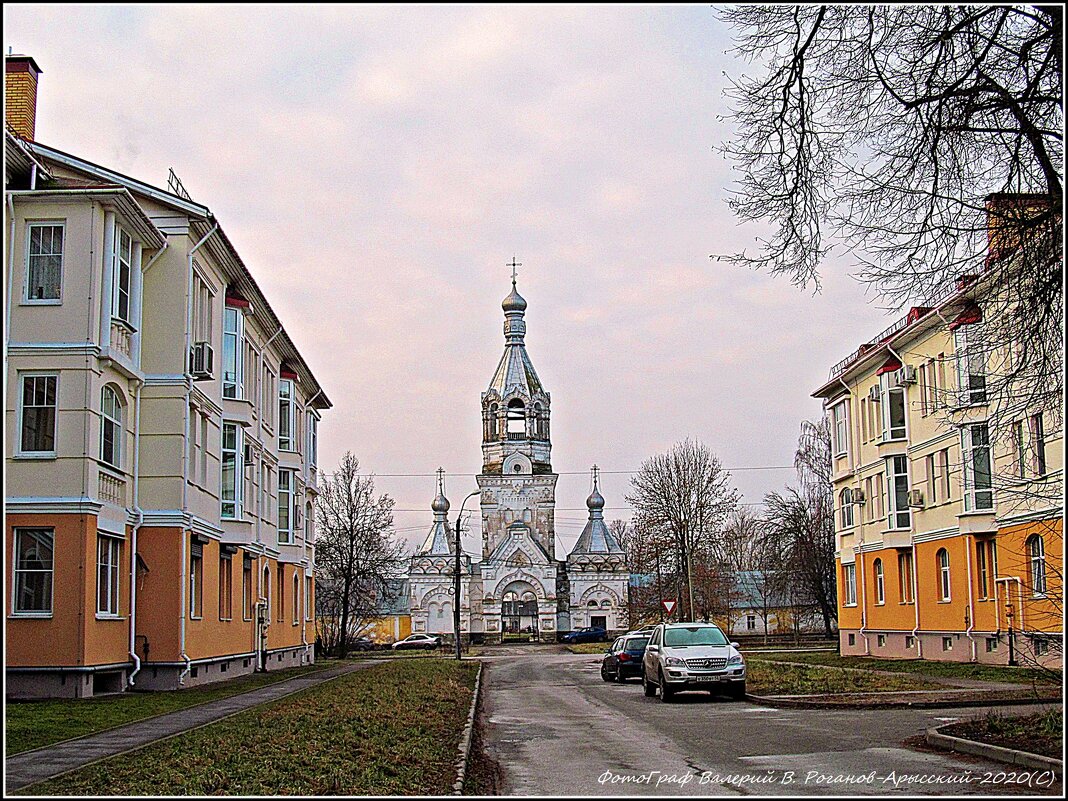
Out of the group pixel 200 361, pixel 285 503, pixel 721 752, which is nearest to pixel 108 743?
pixel 721 752

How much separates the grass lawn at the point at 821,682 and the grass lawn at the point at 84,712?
11.7m

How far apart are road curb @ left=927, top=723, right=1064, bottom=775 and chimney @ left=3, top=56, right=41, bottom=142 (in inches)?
944

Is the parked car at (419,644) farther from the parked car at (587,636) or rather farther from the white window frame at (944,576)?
the white window frame at (944,576)

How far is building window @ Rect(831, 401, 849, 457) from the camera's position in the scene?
5172 cm

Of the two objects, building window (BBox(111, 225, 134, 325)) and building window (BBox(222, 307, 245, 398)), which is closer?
building window (BBox(111, 225, 134, 325))

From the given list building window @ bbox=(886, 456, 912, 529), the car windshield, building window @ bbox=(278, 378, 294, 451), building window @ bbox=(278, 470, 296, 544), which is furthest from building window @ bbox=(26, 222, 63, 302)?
building window @ bbox=(886, 456, 912, 529)

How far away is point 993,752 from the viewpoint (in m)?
12.8

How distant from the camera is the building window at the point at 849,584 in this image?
5091 centimetres

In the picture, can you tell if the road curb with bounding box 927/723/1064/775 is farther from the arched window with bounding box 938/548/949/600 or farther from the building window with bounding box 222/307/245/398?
the arched window with bounding box 938/548/949/600

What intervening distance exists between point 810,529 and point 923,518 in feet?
85.1

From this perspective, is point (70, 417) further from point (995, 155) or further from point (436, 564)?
point (436, 564)

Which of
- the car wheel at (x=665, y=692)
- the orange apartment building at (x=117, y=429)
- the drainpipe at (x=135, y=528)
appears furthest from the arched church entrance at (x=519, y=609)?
the car wheel at (x=665, y=692)

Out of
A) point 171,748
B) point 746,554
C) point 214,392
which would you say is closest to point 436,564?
point 746,554

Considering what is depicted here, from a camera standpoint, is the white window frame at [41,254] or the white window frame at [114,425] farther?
the white window frame at [114,425]
